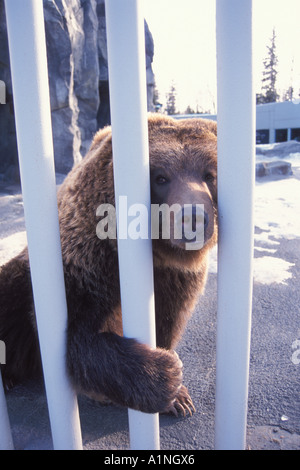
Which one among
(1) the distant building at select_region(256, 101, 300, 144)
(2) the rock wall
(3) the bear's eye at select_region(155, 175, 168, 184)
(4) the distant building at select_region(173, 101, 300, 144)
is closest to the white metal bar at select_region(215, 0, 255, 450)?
(3) the bear's eye at select_region(155, 175, 168, 184)

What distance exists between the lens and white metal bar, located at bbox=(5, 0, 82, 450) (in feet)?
3.10

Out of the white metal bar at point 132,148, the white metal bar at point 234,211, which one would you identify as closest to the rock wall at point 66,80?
the white metal bar at point 132,148

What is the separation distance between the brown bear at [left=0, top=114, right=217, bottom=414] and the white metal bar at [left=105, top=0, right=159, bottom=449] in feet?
0.34

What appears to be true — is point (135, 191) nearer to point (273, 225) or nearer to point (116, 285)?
point (116, 285)

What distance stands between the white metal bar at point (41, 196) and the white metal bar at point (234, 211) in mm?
460

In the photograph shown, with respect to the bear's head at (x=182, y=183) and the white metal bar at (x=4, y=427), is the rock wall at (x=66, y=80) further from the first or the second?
the white metal bar at (x=4, y=427)

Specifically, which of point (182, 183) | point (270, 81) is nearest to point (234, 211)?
point (182, 183)

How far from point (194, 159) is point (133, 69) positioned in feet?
2.10

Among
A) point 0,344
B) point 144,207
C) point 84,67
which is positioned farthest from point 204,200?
point 84,67

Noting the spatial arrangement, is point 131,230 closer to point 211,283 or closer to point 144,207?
point 144,207

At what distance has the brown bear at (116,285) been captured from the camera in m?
1.24

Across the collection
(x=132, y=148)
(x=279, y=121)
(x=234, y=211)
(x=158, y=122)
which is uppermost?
(x=279, y=121)

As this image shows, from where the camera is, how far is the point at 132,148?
986mm

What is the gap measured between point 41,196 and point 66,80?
1006cm
